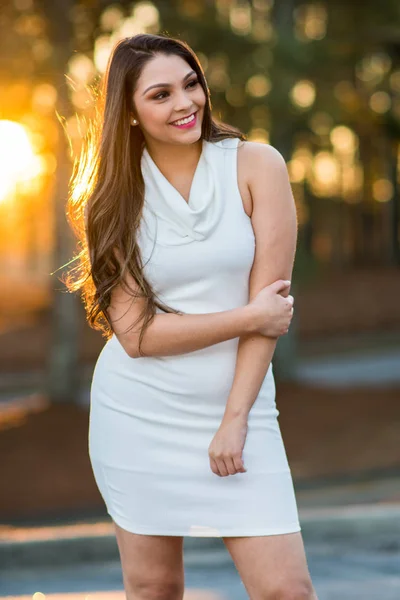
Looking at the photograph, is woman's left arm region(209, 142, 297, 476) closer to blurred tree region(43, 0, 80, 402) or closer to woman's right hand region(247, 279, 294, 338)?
woman's right hand region(247, 279, 294, 338)

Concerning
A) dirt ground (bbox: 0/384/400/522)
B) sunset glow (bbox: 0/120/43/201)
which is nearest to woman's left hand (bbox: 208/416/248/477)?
dirt ground (bbox: 0/384/400/522)

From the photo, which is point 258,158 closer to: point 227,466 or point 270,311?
point 270,311

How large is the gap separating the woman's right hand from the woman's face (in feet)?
1.41

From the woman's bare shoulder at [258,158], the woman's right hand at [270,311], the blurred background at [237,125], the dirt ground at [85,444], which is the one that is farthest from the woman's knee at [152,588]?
the dirt ground at [85,444]

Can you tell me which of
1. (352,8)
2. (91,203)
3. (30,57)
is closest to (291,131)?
(352,8)

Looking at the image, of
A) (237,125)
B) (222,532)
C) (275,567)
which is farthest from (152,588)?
(237,125)

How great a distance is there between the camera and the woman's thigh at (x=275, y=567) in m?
2.42

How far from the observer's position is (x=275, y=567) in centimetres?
243

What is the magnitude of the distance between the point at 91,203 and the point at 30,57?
981 cm

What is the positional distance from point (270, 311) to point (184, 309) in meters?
0.23

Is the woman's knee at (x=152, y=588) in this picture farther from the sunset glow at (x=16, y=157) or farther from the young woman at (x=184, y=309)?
the sunset glow at (x=16, y=157)

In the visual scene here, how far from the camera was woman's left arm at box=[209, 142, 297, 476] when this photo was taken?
2.52 metres

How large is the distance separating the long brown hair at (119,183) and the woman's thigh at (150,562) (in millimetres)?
491

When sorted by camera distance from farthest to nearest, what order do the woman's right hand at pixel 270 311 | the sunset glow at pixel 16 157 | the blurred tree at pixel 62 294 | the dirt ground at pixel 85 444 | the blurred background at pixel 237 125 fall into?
the sunset glow at pixel 16 157 < the blurred tree at pixel 62 294 < the blurred background at pixel 237 125 < the dirt ground at pixel 85 444 < the woman's right hand at pixel 270 311
